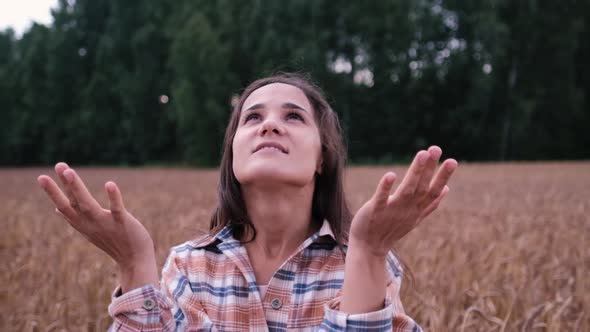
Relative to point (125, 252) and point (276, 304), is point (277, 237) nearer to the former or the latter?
point (276, 304)

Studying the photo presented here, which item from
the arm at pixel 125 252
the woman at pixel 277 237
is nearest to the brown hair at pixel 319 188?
the woman at pixel 277 237

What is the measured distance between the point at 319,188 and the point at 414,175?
73 centimetres

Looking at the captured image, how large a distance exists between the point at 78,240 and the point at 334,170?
2929 mm

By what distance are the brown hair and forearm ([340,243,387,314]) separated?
0.38 meters

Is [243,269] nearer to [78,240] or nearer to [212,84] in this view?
[78,240]

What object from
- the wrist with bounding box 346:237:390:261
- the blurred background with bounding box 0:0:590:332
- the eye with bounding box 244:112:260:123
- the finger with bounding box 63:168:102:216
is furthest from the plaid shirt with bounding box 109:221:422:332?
the blurred background with bounding box 0:0:590:332

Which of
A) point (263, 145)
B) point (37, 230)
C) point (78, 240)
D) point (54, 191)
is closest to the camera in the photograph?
point (54, 191)

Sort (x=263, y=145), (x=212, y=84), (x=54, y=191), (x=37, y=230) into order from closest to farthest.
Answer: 1. (x=54, y=191)
2. (x=263, y=145)
3. (x=37, y=230)
4. (x=212, y=84)

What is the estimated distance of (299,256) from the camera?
4.86ft

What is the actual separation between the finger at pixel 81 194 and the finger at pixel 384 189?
597 mm

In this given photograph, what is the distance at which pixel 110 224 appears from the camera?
119cm

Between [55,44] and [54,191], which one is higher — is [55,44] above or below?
above

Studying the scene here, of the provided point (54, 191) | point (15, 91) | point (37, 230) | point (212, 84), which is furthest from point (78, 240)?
point (15, 91)

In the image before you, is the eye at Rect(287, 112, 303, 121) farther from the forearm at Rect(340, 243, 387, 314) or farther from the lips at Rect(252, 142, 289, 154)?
the forearm at Rect(340, 243, 387, 314)
